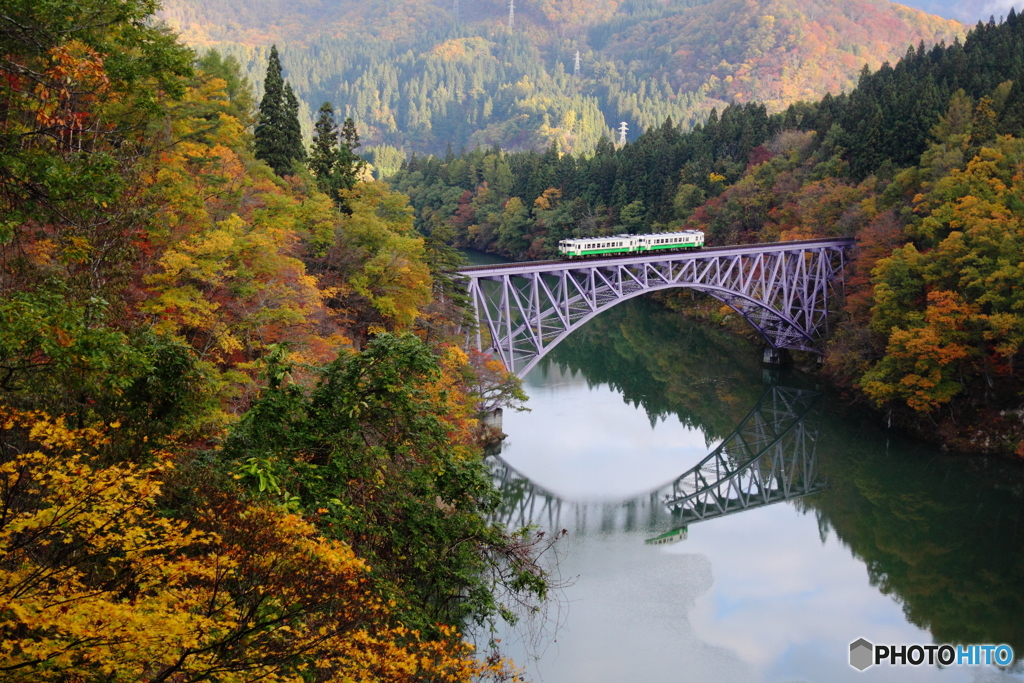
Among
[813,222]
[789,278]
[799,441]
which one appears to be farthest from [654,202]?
[799,441]

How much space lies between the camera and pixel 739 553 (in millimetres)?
24078

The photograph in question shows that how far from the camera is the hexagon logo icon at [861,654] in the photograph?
1869 cm

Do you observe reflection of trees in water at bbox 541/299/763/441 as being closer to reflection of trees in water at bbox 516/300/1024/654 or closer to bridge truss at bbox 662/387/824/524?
reflection of trees in water at bbox 516/300/1024/654

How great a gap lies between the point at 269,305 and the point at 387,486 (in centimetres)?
976

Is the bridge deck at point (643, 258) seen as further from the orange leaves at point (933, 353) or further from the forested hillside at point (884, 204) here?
the orange leaves at point (933, 353)

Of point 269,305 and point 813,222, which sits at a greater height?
point 813,222

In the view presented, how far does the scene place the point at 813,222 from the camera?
49.2 meters

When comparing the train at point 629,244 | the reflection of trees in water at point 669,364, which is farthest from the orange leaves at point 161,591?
the train at point 629,244

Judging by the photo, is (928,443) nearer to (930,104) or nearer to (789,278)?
(789,278)

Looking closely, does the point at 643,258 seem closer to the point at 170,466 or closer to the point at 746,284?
the point at 746,284

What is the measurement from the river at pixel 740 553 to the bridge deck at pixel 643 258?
20.2ft

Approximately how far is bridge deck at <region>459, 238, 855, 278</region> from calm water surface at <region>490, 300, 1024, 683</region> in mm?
6181

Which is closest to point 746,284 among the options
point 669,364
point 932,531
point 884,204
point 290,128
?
point 669,364

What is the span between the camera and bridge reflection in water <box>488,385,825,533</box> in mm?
25938
